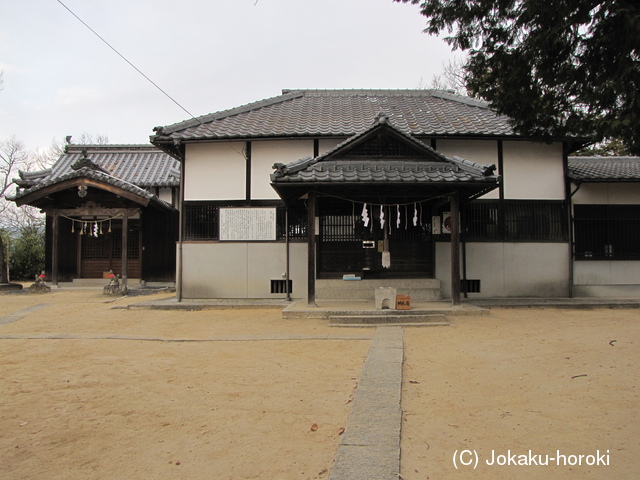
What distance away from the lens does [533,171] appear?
13.7 metres

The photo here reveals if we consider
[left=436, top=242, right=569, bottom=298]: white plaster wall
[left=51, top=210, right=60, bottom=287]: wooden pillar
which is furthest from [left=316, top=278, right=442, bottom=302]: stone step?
[left=51, top=210, right=60, bottom=287]: wooden pillar

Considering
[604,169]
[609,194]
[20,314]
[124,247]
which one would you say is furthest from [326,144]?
[20,314]

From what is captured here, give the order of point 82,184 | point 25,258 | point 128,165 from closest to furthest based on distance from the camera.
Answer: point 82,184 < point 128,165 < point 25,258

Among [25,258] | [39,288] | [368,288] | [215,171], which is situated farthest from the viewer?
[25,258]

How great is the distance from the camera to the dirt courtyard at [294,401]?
3.56 m

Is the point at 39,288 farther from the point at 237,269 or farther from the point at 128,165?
the point at 237,269

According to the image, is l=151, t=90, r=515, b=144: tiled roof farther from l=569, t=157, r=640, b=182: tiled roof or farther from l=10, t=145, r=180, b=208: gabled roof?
l=10, t=145, r=180, b=208: gabled roof

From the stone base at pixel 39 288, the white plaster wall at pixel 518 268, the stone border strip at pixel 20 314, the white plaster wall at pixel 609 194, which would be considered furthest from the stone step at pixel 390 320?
the stone base at pixel 39 288

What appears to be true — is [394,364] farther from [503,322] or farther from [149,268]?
[149,268]

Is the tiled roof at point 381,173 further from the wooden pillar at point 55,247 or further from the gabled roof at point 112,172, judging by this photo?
the wooden pillar at point 55,247

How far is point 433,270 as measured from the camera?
13.1m

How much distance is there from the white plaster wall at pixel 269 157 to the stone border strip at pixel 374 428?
8263 mm

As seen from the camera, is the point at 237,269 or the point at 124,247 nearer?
the point at 237,269

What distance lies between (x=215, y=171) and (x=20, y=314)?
644 centimetres
